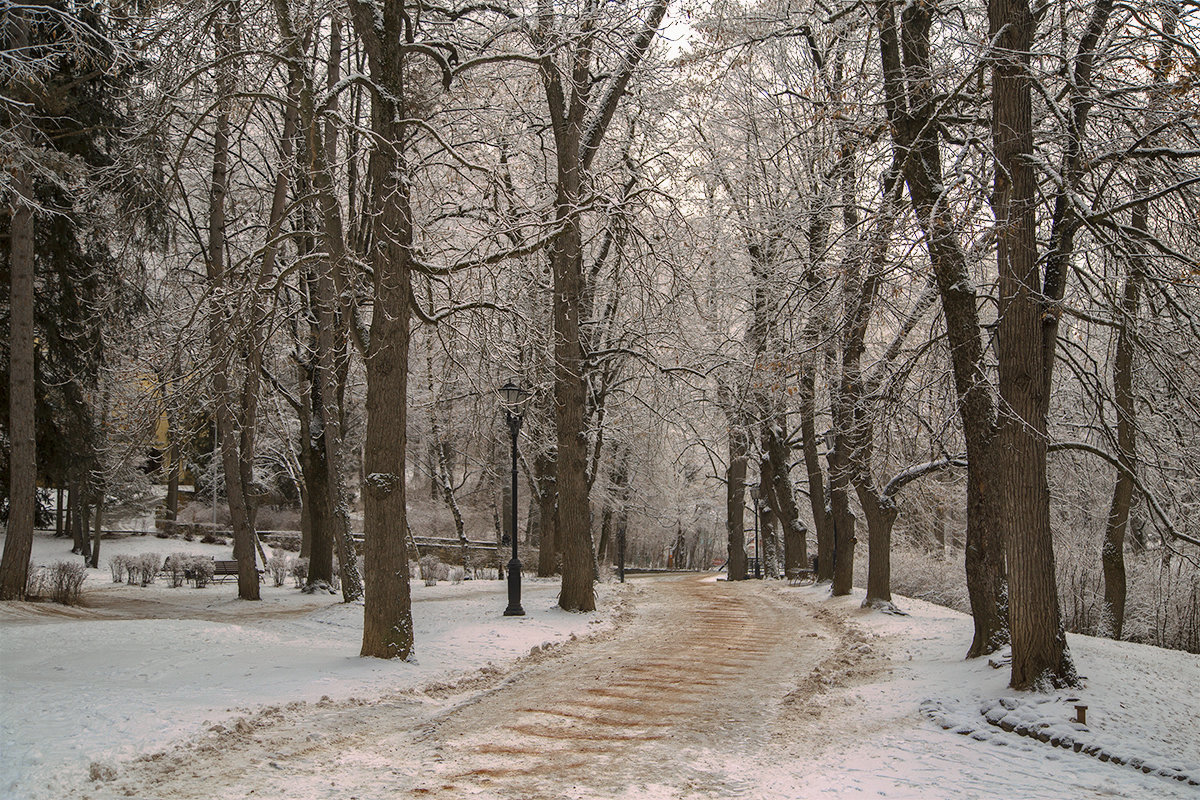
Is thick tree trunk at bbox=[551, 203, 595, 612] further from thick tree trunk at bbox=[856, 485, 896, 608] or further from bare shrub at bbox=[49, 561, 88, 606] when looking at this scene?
bare shrub at bbox=[49, 561, 88, 606]

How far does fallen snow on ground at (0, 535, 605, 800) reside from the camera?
5.83 m

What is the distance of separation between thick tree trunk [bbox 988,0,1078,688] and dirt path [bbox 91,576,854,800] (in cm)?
231

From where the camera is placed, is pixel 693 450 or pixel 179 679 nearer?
pixel 179 679

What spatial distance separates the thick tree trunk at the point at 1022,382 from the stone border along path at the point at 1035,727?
0.45m

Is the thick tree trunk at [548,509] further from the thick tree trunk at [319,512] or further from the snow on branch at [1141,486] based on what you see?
the snow on branch at [1141,486]

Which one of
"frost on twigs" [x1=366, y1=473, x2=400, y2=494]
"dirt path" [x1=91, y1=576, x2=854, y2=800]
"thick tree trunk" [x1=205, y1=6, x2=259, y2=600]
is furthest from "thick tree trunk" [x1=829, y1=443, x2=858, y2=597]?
"thick tree trunk" [x1=205, y1=6, x2=259, y2=600]

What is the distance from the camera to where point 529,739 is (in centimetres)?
651

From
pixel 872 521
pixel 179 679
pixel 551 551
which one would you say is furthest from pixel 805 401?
pixel 179 679

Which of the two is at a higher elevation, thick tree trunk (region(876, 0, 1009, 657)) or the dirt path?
thick tree trunk (region(876, 0, 1009, 657))

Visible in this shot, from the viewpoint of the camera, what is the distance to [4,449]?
16.9 meters

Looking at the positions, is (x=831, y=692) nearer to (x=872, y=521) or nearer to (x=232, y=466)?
(x=872, y=521)

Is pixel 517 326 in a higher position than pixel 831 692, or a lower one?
higher

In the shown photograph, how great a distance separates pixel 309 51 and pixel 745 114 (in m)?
8.95

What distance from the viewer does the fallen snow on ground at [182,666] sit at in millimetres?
5832
